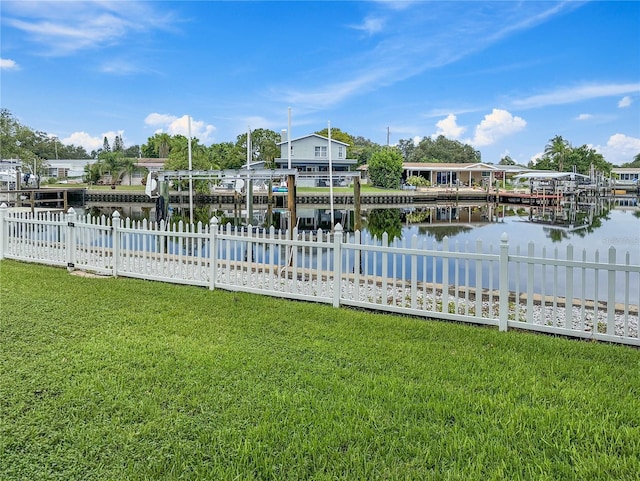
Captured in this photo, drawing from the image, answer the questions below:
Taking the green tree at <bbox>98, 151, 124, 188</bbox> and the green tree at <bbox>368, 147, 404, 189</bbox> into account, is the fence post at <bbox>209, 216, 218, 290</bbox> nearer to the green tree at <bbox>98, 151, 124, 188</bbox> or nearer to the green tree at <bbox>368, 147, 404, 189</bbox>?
the green tree at <bbox>368, 147, 404, 189</bbox>

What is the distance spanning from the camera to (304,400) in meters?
3.47

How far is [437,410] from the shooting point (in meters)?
3.31

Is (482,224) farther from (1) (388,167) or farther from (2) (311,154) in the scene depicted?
(1) (388,167)

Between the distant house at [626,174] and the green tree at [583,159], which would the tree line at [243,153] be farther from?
the distant house at [626,174]

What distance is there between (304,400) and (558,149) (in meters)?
76.7

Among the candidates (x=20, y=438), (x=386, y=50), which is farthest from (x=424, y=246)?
(x=386, y=50)

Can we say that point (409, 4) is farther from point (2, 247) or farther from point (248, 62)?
→ point (248, 62)

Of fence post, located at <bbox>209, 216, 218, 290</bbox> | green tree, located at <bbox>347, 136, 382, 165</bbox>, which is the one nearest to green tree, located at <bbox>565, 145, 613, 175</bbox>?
green tree, located at <bbox>347, 136, 382, 165</bbox>

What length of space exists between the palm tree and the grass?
71992 millimetres

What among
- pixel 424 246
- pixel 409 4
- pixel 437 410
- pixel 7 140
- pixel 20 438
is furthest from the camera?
pixel 7 140

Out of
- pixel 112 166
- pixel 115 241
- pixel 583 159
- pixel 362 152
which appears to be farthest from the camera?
pixel 362 152

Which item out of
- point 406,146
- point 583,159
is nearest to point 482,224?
point 583,159

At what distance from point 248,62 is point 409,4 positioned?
16943mm

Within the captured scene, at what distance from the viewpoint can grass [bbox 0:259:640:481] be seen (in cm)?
271
